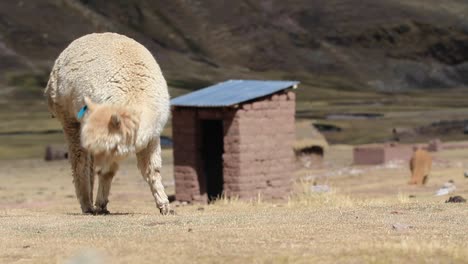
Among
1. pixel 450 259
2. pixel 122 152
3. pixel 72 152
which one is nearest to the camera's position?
pixel 450 259

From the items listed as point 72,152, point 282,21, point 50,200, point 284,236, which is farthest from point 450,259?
point 282,21

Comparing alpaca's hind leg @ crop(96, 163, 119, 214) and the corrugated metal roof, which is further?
the corrugated metal roof

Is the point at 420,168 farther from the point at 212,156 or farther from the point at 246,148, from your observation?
the point at 246,148

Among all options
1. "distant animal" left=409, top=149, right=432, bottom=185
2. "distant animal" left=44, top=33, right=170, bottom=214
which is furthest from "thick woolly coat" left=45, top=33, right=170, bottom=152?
"distant animal" left=409, top=149, right=432, bottom=185

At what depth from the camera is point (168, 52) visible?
83.8 meters

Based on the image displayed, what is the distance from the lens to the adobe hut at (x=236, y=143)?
22.0 meters

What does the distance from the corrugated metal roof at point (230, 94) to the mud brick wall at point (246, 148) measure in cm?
15

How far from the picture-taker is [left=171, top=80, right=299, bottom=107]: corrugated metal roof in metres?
22.3

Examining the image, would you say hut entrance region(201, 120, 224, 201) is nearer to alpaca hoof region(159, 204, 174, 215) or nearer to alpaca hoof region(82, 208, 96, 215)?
alpaca hoof region(82, 208, 96, 215)

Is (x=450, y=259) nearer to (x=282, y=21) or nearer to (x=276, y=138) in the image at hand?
(x=276, y=138)

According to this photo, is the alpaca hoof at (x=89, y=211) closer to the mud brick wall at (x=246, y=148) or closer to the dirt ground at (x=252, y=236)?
the dirt ground at (x=252, y=236)

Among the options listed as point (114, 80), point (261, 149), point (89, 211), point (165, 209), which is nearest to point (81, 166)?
point (89, 211)

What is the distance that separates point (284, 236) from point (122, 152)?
2.01 meters

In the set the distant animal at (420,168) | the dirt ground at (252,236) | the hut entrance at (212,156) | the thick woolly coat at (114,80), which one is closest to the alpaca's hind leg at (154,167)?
the thick woolly coat at (114,80)
